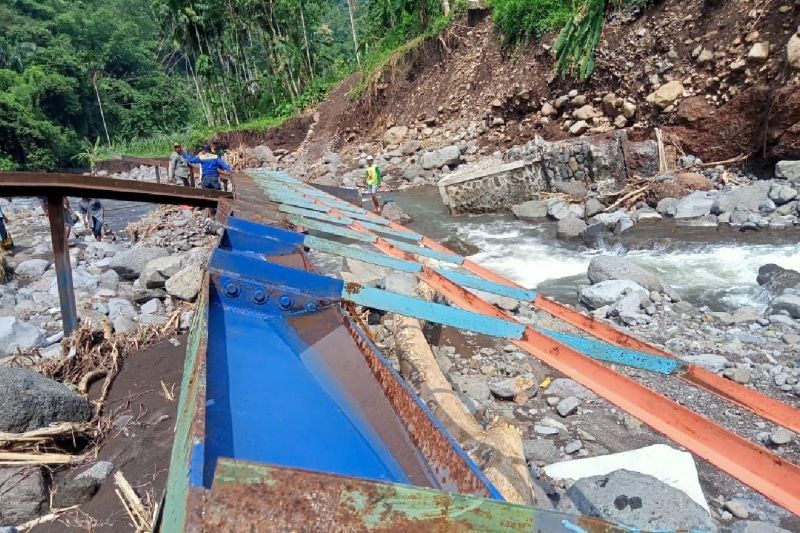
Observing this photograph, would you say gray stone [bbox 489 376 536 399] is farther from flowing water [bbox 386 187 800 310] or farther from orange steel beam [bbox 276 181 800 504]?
flowing water [bbox 386 187 800 310]

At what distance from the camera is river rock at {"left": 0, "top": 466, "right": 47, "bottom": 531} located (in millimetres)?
2473

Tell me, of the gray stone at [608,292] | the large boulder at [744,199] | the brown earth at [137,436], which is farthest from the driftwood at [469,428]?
the large boulder at [744,199]

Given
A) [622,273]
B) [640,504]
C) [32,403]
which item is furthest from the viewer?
[622,273]

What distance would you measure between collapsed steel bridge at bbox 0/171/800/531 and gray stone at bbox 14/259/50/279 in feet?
20.8

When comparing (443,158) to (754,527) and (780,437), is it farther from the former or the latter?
(754,527)

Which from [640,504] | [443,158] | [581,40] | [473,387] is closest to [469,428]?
[640,504]

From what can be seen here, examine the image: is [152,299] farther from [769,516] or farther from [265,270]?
[769,516]

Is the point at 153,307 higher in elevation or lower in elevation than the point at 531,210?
higher

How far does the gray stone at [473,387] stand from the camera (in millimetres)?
3883

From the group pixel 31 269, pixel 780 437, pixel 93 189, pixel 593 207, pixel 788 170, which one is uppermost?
pixel 93 189

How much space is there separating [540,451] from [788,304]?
3.59 metres

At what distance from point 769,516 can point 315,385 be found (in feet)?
8.58

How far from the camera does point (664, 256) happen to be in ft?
24.8

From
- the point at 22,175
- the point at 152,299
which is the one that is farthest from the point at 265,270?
the point at 152,299
